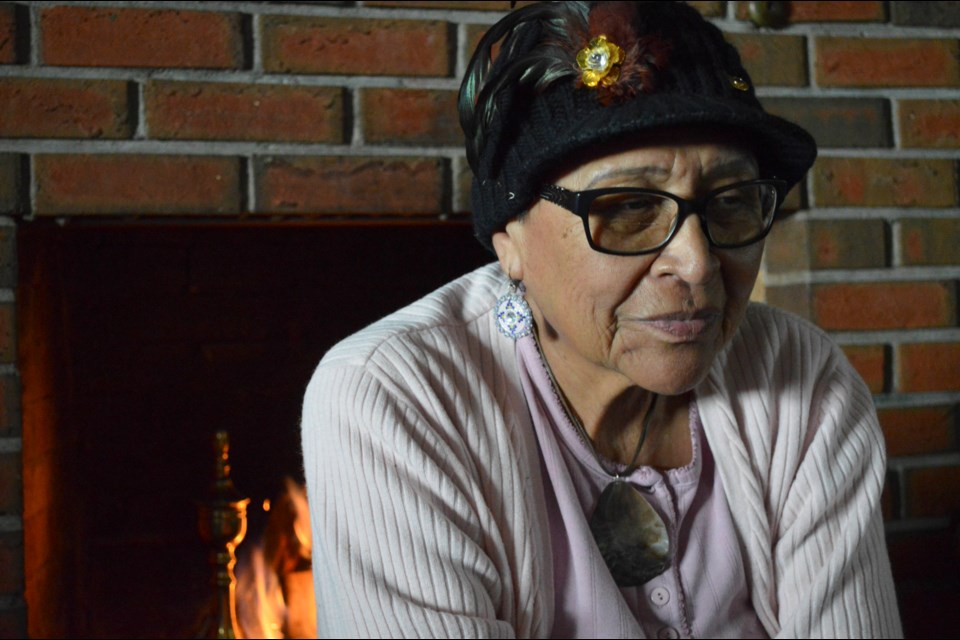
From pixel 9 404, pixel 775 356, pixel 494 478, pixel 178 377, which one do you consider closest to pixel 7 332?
pixel 9 404

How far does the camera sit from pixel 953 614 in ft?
5.38

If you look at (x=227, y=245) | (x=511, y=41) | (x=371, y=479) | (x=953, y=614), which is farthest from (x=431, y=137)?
(x=953, y=614)

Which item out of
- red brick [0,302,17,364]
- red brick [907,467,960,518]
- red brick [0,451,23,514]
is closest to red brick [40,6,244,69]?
red brick [0,302,17,364]

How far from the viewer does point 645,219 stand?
41.9 inches

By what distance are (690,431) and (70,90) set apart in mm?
1012

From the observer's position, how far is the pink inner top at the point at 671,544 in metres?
1.12

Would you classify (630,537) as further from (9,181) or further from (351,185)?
(9,181)

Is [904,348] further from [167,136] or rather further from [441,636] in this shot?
[167,136]

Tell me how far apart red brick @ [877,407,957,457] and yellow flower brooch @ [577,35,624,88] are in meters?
0.92

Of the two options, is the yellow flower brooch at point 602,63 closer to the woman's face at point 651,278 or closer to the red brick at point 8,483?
the woman's face at point 651,278

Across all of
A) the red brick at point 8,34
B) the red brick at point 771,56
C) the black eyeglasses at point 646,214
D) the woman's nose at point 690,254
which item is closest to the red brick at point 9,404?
the red brick at point 8,34

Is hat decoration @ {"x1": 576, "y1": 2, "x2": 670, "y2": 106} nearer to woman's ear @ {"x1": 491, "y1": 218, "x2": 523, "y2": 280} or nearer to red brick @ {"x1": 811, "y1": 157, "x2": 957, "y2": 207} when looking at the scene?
woman's ear @ {"x1": 491, "y1": 218, "x2": 523, "y2": 280}

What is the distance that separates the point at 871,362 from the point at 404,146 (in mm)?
886

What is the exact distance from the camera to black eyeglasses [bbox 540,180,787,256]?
1052 millimetres
